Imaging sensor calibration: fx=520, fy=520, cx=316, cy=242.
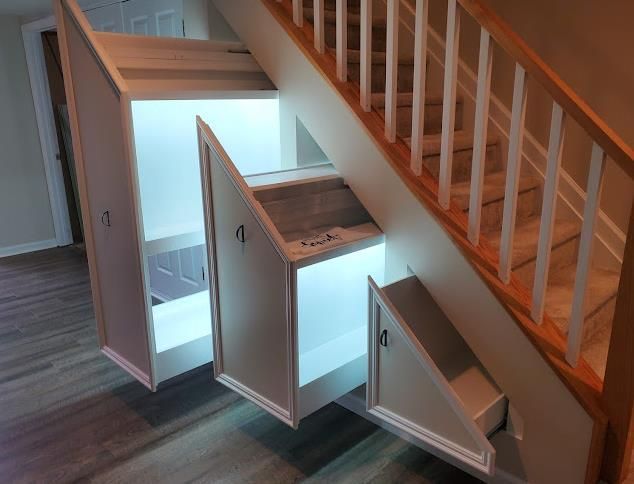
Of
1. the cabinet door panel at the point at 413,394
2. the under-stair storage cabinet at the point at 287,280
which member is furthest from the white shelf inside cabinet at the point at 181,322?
the cabinet door panel at the point at 413,394

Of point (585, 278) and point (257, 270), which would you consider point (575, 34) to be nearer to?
point (585, 278)

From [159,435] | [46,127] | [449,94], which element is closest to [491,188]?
[449,94]

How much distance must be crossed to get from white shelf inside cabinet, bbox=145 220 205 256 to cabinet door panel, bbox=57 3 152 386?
7 cm

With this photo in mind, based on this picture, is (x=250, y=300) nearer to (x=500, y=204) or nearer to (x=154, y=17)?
(x=500, y=204)

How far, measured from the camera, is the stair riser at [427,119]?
2.36 meters

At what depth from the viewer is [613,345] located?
1.54 meters

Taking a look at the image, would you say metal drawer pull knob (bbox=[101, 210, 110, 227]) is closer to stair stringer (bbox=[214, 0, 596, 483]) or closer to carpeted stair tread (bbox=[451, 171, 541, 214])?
stair stringer (bbox=[214, 0, 596, 483])

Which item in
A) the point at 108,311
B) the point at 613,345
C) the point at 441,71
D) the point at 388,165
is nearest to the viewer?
the point at 613,345

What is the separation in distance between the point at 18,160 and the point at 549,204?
4778 millimetres

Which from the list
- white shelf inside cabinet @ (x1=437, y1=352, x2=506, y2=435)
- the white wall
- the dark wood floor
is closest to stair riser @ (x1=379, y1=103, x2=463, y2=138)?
white shelf inside cabinet @ (x1=437, y1=352, x2=506, y2=435)

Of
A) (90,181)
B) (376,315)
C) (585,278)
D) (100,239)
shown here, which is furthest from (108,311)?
(585,278)

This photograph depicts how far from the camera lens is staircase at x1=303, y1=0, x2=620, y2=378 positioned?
201 centimetres

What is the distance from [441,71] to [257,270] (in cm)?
170

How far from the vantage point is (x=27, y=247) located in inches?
197
